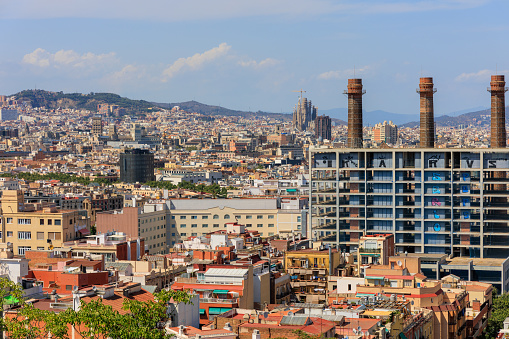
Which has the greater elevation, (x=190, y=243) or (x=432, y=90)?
(x=432, y=90)

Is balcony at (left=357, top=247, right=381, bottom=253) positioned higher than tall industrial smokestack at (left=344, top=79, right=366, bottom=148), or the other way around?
tall industrial smokestack at (left=344, top=79, right=366, bottom=148)

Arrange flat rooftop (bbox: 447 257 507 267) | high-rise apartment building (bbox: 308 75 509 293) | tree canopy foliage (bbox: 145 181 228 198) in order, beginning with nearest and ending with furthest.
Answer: flat rooftop (bbox: 447 257 507 267) < high-rise apartment building (bbox: 308 75 509 293) < tree canopy foliage (bbox: 145 181 228 198)

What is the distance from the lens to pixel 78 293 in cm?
4022

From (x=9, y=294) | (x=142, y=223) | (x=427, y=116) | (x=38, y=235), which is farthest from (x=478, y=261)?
(x=9, y=294)

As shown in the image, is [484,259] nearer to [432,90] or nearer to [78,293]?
[432,90]

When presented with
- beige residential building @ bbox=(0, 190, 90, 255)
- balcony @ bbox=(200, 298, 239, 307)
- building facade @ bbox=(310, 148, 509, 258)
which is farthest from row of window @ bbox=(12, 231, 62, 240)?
balcony @ bbox=(200, 298, 239, 307)

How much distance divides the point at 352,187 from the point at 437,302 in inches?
1196

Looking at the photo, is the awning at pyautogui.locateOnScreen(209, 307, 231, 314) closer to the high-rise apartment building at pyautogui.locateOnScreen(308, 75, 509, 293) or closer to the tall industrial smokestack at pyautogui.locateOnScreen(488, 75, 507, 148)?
the high-rise apartment building at pyautogui.locateOnScreen(308, 75, 509, 293)

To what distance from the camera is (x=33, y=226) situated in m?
77.0

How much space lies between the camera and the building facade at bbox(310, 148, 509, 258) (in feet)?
251

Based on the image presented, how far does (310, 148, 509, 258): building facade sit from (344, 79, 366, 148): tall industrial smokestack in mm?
11942

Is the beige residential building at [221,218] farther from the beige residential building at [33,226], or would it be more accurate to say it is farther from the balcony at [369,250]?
the balcony at [369,250]

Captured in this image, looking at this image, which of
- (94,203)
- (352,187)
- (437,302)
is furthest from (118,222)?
(437,302)

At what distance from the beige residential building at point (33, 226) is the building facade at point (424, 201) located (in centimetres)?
1762
